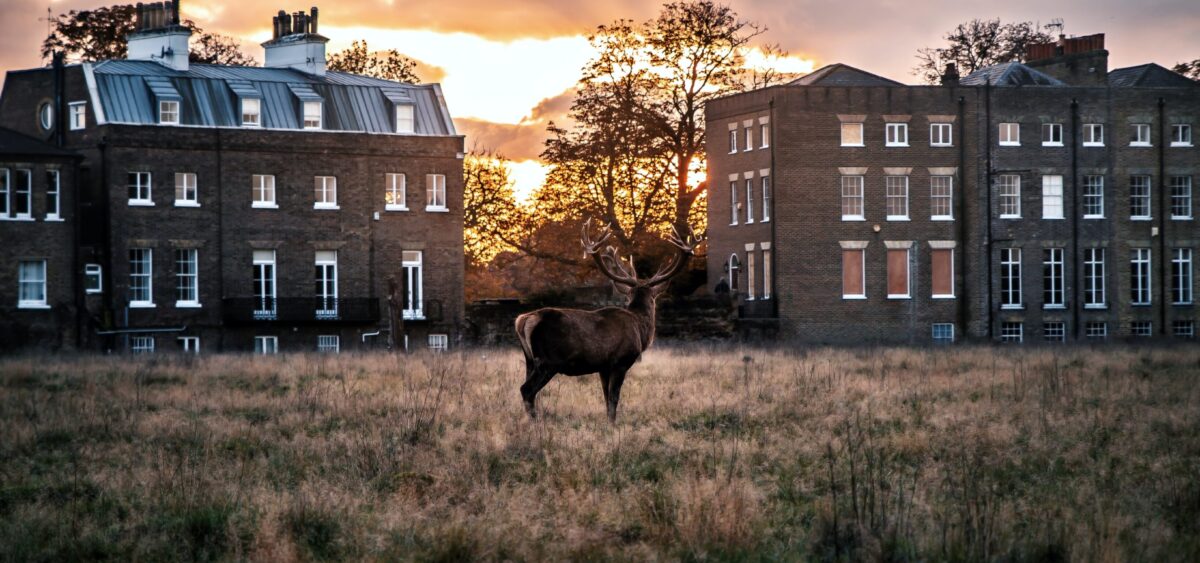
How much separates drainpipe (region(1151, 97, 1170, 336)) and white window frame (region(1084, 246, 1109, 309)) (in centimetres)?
219

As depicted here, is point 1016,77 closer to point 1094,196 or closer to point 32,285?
point 1094,196

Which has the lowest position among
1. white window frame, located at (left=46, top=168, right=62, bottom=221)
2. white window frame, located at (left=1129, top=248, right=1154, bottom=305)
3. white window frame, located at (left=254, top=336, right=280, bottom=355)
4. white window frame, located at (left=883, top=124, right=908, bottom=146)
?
white window frame, located at (left=254, top=336, right=280, bottom=355)

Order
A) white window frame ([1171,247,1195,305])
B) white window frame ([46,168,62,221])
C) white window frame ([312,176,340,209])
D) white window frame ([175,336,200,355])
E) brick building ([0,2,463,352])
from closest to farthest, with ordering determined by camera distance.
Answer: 1. white window frame ([46,168,62,221])
2. brick building ([0,2,463,352])
3. white window frame ([175,336,200,355])
4. white window frame ([312,176,340,209])
5. white window frame ([1171,247,1195,305])

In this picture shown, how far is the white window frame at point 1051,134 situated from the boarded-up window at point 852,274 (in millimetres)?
7854

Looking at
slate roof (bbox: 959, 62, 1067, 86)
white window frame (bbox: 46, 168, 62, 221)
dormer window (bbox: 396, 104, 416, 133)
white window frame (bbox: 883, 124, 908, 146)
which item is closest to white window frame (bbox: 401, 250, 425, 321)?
dormer window (bbox: 396, 104, 416, 133)

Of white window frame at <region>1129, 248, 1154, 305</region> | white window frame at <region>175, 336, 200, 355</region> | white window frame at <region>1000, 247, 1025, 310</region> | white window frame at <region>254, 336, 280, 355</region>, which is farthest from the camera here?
white window frame at <region>1129, 248, 1154, 305</region>

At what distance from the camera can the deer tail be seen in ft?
57.4

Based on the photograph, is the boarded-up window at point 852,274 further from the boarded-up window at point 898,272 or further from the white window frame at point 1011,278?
the white window frame at point 1011,278

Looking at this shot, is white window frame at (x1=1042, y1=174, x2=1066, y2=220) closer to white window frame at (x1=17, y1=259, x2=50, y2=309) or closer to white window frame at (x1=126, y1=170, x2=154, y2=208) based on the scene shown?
white window frame at (x1=126, y1=170, x2=154, y2=208)

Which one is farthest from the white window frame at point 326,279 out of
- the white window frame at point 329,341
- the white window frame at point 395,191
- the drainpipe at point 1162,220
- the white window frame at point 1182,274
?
the white window frame at point 1182,274

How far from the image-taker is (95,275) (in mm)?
46281

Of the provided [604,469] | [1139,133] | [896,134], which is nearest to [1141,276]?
[1139,133]

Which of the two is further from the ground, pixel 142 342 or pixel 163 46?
pixel 163 46

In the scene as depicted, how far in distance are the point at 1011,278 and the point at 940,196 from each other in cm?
388
